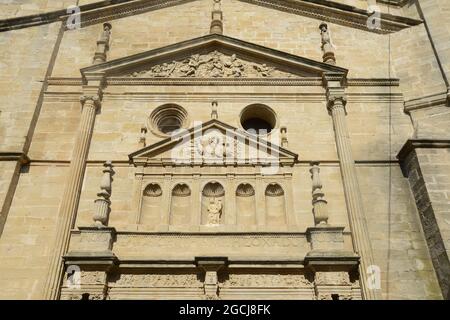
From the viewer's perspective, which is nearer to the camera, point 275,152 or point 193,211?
point 193,211

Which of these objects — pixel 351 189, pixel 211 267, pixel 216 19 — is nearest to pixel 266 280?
pixel 211 267

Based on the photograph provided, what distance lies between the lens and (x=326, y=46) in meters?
13.2

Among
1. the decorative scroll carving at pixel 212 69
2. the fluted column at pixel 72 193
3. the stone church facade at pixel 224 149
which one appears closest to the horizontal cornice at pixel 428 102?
the stone church facade at pixel 224 149

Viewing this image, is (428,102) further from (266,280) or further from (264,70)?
(266,280)

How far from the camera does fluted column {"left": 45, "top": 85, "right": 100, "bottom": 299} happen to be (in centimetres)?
928

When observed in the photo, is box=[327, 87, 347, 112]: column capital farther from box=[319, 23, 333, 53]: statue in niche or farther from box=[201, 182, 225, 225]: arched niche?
box=[201, 182, 225, 225]: arched niche

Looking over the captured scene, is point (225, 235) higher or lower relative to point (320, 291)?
higher

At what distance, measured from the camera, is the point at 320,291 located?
354 inches

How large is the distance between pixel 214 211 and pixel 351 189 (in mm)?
3072

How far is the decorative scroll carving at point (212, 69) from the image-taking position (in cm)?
1276

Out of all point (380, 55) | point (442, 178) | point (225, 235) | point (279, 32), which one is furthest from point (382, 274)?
point (279, 32)

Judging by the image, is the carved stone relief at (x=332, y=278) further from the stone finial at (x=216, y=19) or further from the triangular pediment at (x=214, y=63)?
the stone finial at (x=216, y=19)
